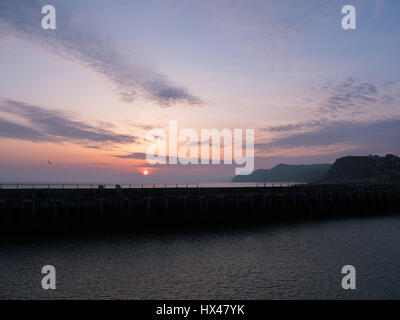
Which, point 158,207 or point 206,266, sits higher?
point 158,207

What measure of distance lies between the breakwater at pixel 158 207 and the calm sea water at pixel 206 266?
641 cm

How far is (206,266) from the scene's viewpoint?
2728 centimetres

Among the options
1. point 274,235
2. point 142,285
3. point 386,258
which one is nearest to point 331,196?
point 274,235

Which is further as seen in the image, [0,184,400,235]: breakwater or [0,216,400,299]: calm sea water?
[0,184,400,235]: breakwater

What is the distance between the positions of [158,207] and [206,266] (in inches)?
959

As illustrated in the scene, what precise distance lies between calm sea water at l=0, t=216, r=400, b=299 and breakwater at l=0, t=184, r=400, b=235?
641 cm

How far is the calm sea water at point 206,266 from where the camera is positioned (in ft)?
69.2

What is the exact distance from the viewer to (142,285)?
22.3 metres

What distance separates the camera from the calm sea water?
2109cm

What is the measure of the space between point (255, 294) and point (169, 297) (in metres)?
5.82

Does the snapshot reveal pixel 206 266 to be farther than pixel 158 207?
No

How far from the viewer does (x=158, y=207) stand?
50.4 metres
